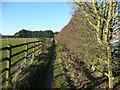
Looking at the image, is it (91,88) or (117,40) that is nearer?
(117,40)

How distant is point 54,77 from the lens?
5438 mm

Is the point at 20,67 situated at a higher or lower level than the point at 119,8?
lower

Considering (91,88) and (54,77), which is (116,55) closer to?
(91,88)

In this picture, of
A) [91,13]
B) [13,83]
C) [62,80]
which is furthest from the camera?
[62,80]

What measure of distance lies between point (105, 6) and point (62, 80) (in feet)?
10.9

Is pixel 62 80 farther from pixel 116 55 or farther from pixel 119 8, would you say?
pixel 119 8

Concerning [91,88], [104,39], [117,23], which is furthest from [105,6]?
[91,88]

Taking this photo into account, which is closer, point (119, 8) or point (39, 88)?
point (119, 8)

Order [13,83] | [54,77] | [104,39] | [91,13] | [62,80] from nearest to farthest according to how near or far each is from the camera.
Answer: [13,83] → [104,39] → [91,13] → [62,80] → [54,77]

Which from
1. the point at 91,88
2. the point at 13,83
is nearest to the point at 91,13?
the point at 91,88

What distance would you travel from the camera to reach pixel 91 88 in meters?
4.23

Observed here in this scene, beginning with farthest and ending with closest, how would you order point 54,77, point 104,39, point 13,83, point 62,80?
1. point 54,77
2. point 62,80
3. point 104,39
4. point 13,83

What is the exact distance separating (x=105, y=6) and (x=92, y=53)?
5.75 ft

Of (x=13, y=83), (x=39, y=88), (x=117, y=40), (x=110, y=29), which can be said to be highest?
(x=110, y=29)
